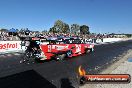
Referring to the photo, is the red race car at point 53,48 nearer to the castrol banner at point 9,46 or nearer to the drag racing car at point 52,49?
the drag racing car at point 52,49

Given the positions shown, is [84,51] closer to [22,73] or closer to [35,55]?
[35,55]

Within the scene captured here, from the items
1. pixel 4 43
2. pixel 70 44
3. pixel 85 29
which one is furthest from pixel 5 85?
pixel 85 29

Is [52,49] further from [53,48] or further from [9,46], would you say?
[9,46]

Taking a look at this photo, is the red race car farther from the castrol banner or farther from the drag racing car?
the castrol banner

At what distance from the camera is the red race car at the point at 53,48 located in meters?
17.4

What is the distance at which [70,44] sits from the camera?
2052 centimetres

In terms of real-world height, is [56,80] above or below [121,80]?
below

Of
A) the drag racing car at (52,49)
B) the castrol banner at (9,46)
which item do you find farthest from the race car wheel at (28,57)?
the castrol banner at (9,46)

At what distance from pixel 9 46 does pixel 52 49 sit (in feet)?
33.1

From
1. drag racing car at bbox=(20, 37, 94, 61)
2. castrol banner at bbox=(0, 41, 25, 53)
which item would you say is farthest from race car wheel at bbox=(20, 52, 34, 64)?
castrol banner at bbox=(0, 41, 25, 53)

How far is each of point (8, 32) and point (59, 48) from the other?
30766 mm

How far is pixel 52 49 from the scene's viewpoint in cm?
1841

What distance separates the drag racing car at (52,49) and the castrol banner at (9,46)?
327 inches

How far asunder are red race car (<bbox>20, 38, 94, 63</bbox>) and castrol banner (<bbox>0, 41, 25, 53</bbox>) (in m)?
8.29
